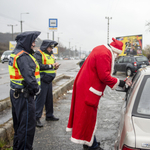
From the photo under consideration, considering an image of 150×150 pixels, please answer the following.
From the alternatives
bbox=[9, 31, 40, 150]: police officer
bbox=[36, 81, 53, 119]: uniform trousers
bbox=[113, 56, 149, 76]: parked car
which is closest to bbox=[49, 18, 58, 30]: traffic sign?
bbox=[36, 81, 53, 119]: uniform trousers

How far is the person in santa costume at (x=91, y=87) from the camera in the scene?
107 inches

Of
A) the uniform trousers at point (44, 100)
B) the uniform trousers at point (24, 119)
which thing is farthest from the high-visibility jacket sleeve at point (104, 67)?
the uniform trousers at point (44, 100)

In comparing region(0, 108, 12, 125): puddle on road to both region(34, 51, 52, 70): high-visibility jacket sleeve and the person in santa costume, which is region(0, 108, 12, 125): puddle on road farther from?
the person in santa costume

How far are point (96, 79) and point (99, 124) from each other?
7.08 ft

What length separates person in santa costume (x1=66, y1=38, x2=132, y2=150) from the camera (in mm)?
2729

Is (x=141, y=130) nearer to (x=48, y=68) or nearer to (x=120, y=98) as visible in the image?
(x=48, y=68)

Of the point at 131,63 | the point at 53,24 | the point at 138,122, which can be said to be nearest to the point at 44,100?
the point at 138,122

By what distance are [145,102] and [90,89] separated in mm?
785

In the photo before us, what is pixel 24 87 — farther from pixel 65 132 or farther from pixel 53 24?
pixel 53 24

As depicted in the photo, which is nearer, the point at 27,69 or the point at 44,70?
the point at 27,69

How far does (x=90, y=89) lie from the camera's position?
277cm

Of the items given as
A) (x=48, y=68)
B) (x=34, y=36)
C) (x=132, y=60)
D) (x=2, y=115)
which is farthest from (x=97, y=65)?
(x=132, y=60)

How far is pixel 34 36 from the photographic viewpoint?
2.90 metres

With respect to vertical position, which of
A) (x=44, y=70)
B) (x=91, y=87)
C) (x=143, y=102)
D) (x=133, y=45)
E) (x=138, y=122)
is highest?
(x=133, y=45)
